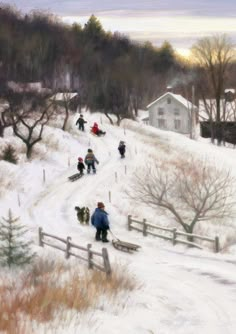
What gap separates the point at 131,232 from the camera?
21.5m

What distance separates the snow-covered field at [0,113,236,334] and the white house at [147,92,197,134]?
1234cm

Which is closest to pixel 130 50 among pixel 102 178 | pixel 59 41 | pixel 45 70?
pixel 59 41

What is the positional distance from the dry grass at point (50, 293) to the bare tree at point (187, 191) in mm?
10332

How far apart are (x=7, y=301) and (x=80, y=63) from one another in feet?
269

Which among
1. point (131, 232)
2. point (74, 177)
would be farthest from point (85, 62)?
point (131, 232)

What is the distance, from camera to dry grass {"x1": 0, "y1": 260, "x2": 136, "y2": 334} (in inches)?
406

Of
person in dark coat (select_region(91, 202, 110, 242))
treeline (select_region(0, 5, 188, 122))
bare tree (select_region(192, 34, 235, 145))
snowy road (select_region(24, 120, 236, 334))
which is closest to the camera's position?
snowy road (select_region(24, 120, 236, 334))

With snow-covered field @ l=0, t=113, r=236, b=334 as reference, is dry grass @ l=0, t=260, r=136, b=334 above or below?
A: above

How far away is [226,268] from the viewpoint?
50.3ft

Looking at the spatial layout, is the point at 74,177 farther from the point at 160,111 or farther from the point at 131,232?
the point at 160,111

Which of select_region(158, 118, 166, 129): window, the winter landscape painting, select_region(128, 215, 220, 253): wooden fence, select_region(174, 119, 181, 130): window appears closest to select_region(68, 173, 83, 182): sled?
the winter landscape painting

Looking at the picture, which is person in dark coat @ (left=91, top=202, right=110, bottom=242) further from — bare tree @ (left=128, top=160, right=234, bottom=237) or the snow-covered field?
bare tree @ (left=128, top=160, right=234, bottom=237)

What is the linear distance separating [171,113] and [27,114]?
3234 centimetres

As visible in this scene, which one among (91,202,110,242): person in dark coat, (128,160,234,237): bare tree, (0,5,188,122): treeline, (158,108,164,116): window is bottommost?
(128,160,234,237): bare tree
